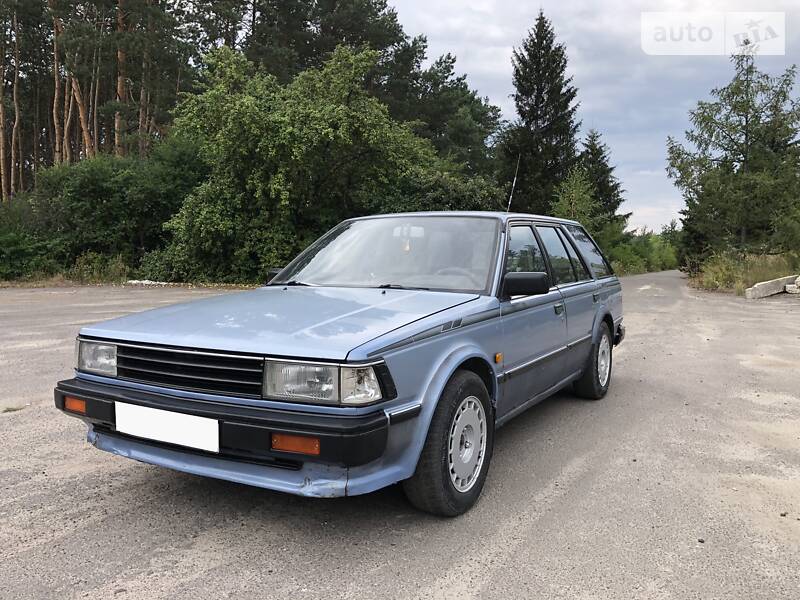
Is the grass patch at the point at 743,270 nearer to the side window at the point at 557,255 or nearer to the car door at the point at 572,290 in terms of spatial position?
the car door at the point at 572,290

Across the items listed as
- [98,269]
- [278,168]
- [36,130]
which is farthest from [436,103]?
[36,130]

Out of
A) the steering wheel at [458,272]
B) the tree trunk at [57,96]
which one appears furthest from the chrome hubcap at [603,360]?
the tree trunk at [57,96]

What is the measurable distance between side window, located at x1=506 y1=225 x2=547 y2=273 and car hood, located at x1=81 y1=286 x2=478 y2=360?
0.58 metres

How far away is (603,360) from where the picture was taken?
17.9 ft

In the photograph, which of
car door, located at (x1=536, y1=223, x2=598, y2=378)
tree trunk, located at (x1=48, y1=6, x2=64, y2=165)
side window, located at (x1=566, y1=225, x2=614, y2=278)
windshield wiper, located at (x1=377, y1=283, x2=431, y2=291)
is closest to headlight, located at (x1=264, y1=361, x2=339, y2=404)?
windshield wiper, located at (x1=377, y1=283, x2=431, y2=291)

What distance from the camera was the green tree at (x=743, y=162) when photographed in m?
19.5

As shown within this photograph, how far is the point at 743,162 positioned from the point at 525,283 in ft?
68.9

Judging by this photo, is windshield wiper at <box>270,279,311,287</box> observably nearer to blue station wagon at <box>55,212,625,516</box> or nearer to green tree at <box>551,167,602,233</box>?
blue station wagon at <box>55,212,625,516</box>

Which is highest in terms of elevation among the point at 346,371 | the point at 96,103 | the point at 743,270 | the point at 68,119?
the point at 96,103

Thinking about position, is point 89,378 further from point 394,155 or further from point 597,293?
point 394,155

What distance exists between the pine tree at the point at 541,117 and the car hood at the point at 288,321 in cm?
3372

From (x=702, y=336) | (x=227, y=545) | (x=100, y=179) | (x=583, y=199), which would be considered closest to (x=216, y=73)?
(x=100, y=179)

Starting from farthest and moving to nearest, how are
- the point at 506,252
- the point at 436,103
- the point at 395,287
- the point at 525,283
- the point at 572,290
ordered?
the point at 436,103
the point at 572,290
the point at 506,252
the point at 395,287
the point at 525,283

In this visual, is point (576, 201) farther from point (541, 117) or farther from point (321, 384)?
point (321, 384)
